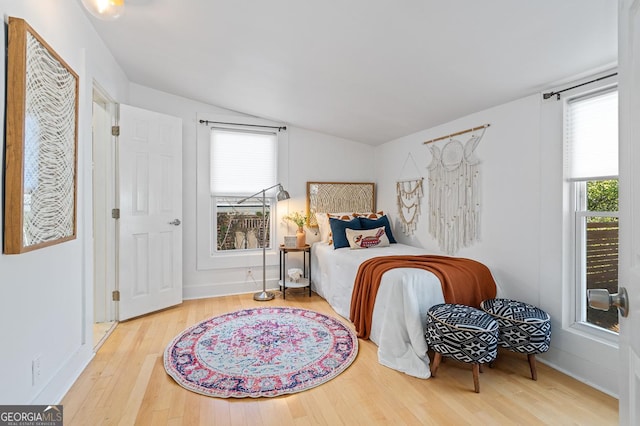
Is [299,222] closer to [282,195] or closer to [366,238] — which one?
[282,195]

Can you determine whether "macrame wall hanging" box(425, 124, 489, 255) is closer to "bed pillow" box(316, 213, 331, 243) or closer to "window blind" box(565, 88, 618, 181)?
"window blind" box(565, 88, 618, 181)

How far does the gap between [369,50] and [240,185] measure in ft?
8.35

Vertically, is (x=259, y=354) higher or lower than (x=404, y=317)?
lower

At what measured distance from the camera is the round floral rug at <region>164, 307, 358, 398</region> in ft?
6.98

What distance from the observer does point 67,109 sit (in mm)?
2021

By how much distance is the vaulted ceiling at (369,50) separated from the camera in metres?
1.79

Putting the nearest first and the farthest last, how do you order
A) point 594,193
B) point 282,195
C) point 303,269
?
point 594,193
point 282,195
point 303,269

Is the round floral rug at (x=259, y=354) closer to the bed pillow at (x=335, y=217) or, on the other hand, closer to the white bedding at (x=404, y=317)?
the white bedding at (x=404, y=317)

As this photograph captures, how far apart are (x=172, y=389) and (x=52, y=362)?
689 mm

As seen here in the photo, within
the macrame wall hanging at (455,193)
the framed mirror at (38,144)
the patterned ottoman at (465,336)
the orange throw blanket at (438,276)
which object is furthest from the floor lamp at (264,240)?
the patterned ottoman at (465,336)

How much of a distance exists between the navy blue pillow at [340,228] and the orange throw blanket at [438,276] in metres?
0.88

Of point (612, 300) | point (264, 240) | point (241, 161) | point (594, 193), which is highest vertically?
point (241, 161)

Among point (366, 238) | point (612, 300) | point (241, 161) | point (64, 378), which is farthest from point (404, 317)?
point (241, 161)

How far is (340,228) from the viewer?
396cm
